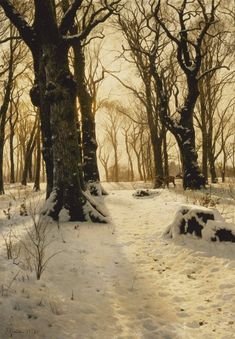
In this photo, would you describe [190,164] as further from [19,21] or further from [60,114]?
[19,21]

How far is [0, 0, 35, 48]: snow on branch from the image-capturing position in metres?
8.61

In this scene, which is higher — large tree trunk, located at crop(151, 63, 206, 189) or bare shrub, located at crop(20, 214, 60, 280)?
large tree trunk, located at crop(151, 63, 206, 189)

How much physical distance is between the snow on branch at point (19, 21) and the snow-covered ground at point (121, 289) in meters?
4.48

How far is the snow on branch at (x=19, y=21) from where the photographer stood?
8.61m

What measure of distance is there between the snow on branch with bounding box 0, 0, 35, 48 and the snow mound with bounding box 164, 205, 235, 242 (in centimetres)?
527

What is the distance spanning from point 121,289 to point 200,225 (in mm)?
2691

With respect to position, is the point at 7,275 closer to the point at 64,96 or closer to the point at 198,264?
the point at 198,264

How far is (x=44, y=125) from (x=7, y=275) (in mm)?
5405

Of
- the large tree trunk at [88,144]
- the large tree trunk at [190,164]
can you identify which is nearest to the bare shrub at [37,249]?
the large tree trunk at [88,144]

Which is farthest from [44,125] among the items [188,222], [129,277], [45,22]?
[129,277]
